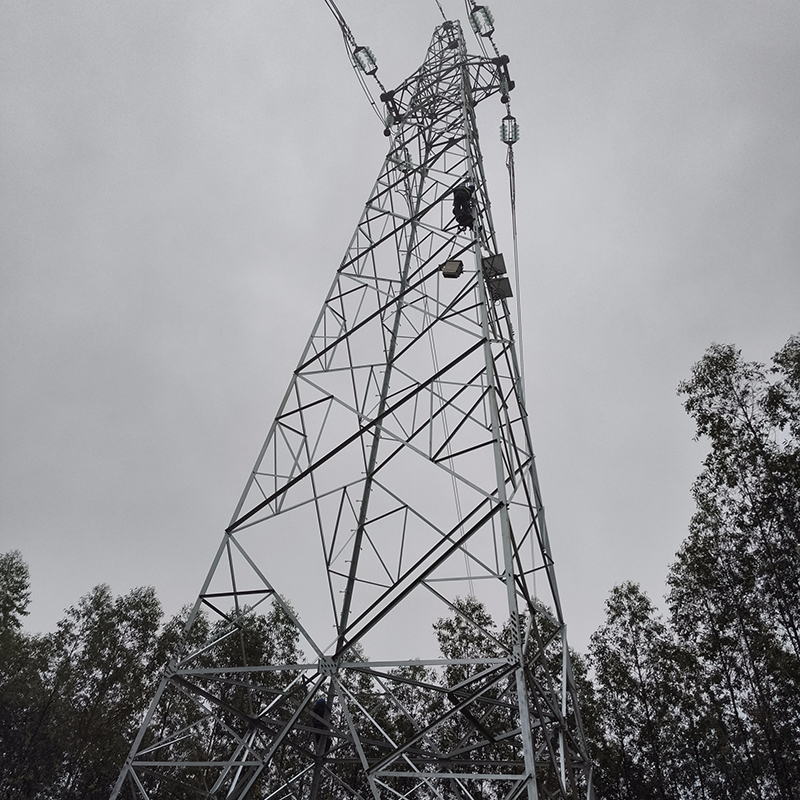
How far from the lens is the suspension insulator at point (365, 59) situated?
1255cm

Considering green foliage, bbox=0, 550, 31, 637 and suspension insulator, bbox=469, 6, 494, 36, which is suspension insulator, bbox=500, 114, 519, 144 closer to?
suspension insulator, bbox=469, 6, 494, 36

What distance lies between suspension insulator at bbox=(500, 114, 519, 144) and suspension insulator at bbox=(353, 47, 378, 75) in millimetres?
2878

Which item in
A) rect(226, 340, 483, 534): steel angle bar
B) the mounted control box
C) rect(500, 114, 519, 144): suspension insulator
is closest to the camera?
rect(226, 340, 483, 534): steel angle bar

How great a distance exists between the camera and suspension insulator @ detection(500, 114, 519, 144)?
1217 cm

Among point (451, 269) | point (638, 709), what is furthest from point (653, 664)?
point (451, 269)

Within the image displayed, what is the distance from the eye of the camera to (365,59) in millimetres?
12656

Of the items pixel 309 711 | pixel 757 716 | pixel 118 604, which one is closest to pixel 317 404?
pixel 309 711

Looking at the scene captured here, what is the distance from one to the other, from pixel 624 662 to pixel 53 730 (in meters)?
15.8

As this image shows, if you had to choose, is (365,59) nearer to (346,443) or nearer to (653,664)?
(346,443)

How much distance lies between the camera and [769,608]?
11805 mm

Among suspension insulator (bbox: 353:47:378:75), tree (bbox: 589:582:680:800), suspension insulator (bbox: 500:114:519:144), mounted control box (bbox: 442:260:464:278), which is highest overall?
suspension insulator (bbox: 353:47:378:75)

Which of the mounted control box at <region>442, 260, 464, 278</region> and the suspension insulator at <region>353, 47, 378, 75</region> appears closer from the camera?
the mounted control box at <region>442, 260, 464, 278</region>

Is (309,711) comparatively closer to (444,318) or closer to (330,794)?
(444,318)

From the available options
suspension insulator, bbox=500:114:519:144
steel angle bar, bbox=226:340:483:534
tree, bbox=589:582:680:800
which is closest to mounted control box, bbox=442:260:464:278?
steel angle bar, bbox=226:340:483:534
